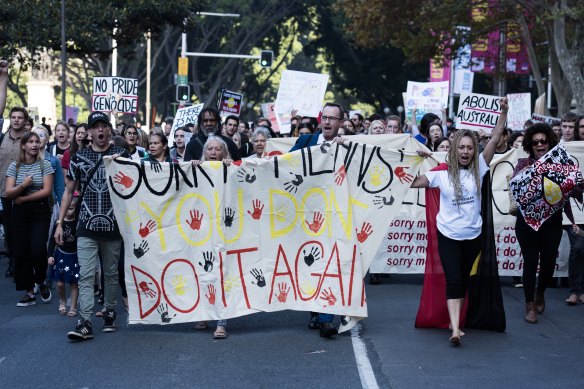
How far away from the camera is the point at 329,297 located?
9.65 meters

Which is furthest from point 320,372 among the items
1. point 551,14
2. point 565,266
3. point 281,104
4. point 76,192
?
point 551,14

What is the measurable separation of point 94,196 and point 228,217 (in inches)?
44.1

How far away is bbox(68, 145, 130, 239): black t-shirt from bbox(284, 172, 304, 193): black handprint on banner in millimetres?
1452

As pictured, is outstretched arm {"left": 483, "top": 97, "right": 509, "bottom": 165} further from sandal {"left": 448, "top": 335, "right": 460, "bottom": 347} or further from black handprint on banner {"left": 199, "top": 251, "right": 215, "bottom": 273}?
black handprint on banner {"left": 199, "top": 251, "right": 215, "bottom": 273}

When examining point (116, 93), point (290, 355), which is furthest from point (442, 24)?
point (290, 355)

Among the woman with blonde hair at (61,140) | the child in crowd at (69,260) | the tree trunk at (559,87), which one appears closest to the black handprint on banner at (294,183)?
the child in crowd at (69,260)

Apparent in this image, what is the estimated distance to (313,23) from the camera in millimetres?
49750

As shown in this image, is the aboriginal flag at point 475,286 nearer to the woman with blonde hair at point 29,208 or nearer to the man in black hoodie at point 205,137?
the man in black hoodie at point 205,137

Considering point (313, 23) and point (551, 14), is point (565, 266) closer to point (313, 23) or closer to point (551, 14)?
point (551, 14)

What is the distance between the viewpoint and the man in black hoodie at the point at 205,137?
11.1 m

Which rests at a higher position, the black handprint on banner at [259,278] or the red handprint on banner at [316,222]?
the red handprint on banner at [316,222]

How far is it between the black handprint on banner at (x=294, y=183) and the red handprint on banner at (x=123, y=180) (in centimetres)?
130

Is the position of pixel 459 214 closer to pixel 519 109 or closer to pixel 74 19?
pixel 519 109

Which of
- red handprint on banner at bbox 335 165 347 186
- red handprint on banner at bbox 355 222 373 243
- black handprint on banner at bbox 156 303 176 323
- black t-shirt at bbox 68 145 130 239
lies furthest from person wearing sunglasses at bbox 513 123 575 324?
black t-shirt at bbox 68 145 130 239
